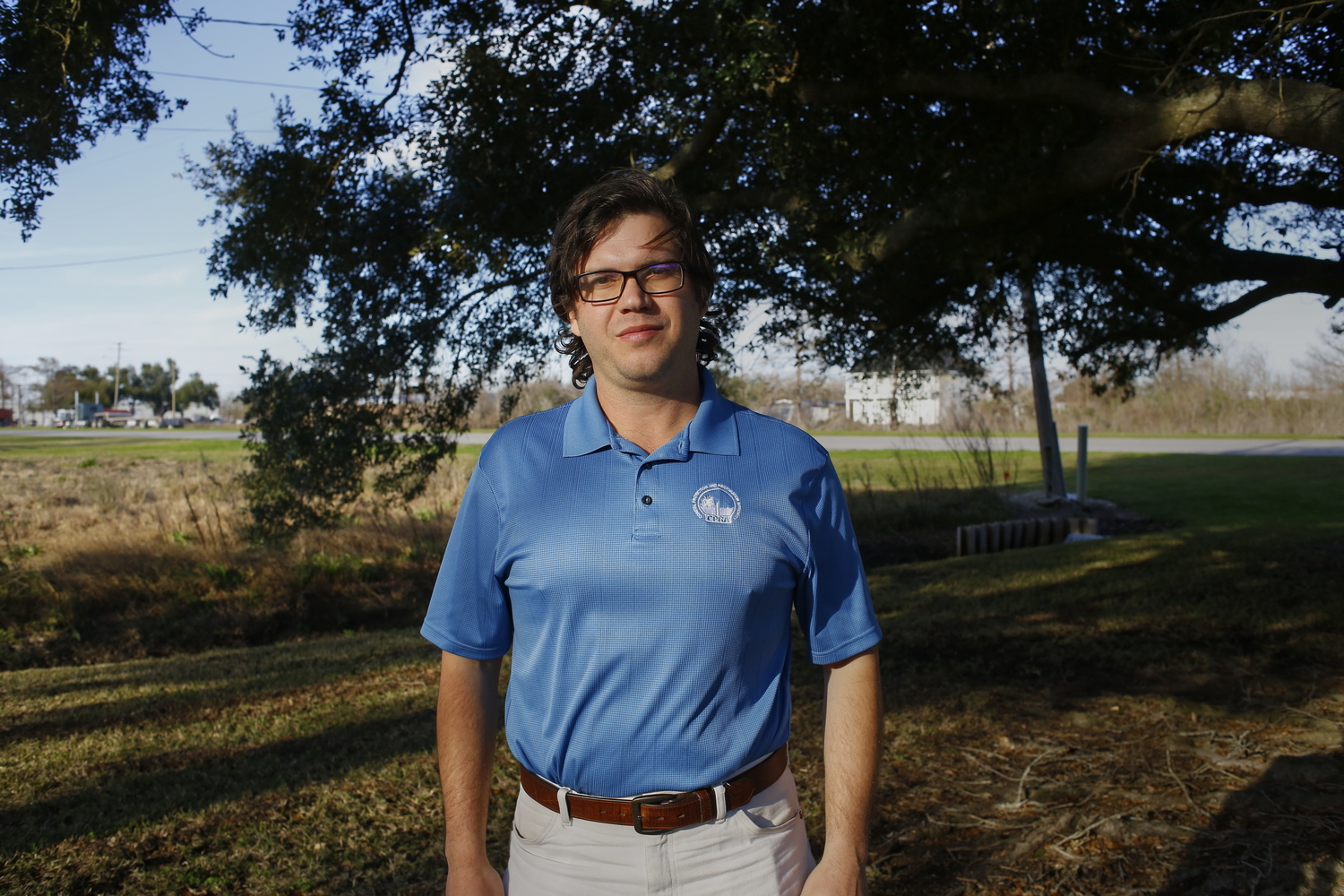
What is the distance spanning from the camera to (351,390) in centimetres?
829

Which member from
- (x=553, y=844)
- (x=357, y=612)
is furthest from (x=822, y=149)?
(x=357, y=612)

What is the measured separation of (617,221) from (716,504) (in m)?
0.64

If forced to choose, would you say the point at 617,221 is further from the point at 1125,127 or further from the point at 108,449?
the point at 108,449

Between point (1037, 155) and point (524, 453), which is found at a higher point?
point (1037, 155)

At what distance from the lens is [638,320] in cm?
196

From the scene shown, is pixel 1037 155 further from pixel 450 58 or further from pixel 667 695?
pixel 667 695

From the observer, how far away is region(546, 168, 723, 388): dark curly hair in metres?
2.04

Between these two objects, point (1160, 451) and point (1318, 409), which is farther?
point (1318, 409)

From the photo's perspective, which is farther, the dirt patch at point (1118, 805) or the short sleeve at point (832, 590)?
the dirt patch at point (1118, 805)

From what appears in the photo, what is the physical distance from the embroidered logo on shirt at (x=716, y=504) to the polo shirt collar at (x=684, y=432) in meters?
0.09

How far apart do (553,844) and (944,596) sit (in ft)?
29.3

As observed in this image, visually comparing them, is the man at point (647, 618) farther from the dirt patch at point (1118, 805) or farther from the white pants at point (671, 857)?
the dirt patch at point (1118, 805)

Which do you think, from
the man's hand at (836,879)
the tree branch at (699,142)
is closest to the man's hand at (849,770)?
the man's hand at (836,879)

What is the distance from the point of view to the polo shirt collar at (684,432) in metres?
1.95
